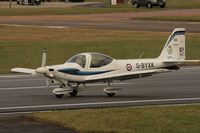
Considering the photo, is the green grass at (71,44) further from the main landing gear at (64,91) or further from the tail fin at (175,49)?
the tail fin at (175,49)

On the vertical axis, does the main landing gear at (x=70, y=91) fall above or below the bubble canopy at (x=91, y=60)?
below

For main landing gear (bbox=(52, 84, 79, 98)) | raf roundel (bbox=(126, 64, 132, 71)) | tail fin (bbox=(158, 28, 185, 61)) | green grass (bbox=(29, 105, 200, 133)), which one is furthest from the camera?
tail fin (bbox=(158, 28, 185, 61))

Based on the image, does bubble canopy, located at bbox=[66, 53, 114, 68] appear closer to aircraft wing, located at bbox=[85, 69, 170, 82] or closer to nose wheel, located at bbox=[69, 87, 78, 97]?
aircraft wing, located at bbox=[85, 69, 170, 82]

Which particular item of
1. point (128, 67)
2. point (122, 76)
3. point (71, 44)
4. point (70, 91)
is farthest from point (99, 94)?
point (71, 44)

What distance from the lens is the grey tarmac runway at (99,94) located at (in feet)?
72.9

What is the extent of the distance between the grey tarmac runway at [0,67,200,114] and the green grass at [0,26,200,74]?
7075 millimetres

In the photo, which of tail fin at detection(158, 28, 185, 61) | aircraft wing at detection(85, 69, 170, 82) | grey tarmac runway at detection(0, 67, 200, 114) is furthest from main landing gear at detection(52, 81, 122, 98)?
tail fin at detection(158, 28, 185, 61)

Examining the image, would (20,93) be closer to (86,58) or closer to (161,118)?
(86,58)

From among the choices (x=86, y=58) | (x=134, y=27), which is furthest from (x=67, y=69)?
(x=134, y=27)

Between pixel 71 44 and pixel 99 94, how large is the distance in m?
18.3

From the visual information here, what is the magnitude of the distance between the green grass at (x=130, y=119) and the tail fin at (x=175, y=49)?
4.98 meters

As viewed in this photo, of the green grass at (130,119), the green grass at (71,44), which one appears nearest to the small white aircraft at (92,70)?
the green grass at (130,119)

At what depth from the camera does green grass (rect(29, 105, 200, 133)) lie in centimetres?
1670

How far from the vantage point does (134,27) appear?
56.9 metres
